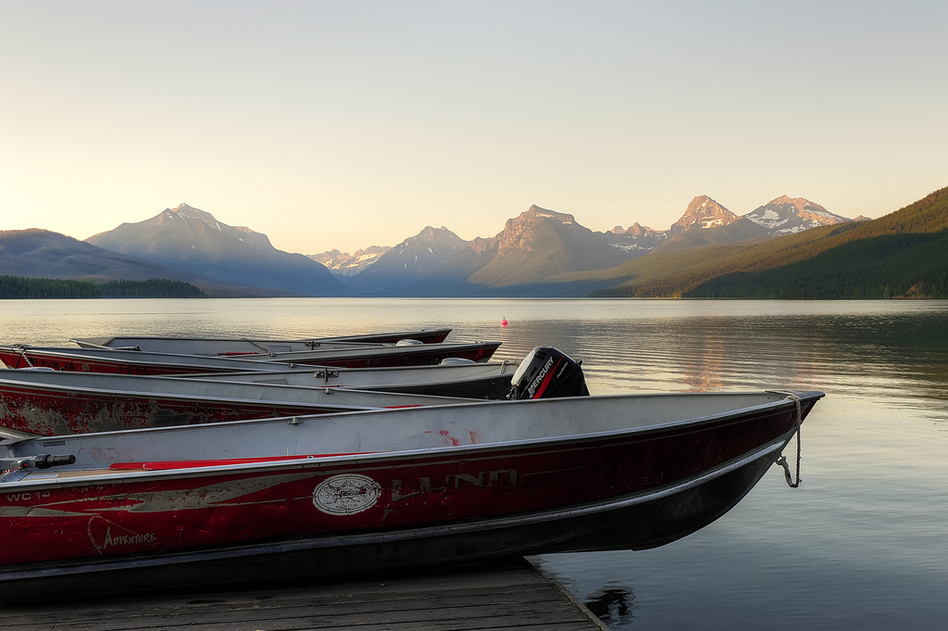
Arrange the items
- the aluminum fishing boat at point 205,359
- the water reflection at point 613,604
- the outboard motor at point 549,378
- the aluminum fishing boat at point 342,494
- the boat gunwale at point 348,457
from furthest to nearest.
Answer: the aluminum fishing boat at point 205,359, the outboard motor at point 549,378, the water reflection at point 613,604, the aluminum fishing boat at point 342,494, the boat gunwale at point 348,457

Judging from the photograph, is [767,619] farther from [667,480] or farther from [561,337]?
[561,337]

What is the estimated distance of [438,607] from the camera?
20.2 ft

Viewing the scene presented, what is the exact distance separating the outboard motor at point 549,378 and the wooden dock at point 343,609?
4052 millimetres

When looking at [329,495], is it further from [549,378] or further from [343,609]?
[549,378]

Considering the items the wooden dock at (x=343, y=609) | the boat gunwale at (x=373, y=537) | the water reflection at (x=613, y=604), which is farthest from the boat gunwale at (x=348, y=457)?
the water reflection at (x=613, y=604)

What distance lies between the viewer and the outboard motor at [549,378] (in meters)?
10.7

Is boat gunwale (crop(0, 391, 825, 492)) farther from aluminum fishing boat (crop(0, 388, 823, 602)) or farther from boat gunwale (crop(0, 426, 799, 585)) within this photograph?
boat gunwale (crop(0, 426, 799, 585))

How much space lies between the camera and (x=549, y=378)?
10750 millimetres

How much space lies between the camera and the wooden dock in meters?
A: 5.82

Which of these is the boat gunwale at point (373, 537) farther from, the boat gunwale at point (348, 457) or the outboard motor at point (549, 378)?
the outboard motor at point (549, 378)

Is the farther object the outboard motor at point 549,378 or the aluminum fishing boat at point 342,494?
the outboard motor at point 549,378

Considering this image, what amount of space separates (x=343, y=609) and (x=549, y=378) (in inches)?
211

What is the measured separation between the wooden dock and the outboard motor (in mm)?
4052

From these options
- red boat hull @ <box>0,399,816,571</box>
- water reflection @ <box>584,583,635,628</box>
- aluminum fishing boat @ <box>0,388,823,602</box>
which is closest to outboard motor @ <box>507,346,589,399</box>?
aluminum fishing boat @ <box>0,388,823,602</box>
